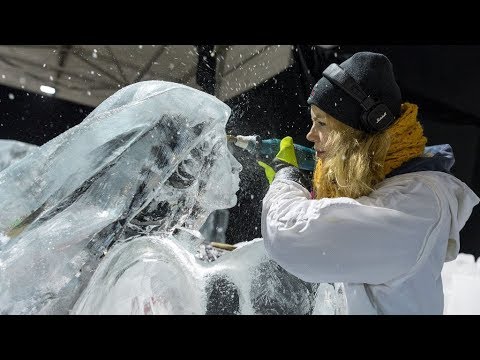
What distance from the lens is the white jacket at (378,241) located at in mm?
1174

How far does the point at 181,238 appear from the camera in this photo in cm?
158

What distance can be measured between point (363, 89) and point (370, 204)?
37cm

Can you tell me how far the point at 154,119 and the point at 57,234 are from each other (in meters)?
0.42

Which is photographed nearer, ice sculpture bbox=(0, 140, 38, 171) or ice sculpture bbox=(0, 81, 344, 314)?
ice sculpture bbox=(0, 81, 344, 314)

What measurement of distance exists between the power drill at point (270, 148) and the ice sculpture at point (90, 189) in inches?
12.9

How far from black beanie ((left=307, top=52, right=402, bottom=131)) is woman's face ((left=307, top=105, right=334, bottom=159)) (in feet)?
0.10

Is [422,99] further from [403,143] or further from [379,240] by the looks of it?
[379,240]

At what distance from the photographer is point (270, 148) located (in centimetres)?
179

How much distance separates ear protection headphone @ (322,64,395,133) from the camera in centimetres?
137

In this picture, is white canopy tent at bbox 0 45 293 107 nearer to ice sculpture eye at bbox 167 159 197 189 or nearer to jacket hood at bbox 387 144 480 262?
ice sculpture eye at bbox 167 159 197 189

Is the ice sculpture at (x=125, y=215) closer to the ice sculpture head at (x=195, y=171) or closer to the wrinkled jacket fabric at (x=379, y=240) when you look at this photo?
the ice sculpture head at (x=195, y=171)

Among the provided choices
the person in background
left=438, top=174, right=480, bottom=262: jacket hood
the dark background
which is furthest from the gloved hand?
the dark background
